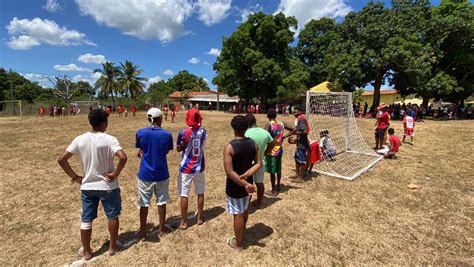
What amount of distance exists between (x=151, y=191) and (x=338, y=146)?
29.3ft

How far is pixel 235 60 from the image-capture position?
3092cm

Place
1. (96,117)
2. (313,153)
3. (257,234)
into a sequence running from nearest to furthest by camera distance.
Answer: (96,117) → (257,234) → (313,153)

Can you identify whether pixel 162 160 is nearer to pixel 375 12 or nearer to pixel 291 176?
pixel 291 176

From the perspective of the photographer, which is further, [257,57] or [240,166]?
[257,57]

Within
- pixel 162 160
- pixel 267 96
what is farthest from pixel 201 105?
pixel 162 160

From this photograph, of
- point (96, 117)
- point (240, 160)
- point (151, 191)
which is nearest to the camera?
point (96, 117)

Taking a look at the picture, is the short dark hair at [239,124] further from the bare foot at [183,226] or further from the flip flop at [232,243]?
the bare foot at [183,226]

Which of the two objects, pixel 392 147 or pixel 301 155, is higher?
pixel 301 155

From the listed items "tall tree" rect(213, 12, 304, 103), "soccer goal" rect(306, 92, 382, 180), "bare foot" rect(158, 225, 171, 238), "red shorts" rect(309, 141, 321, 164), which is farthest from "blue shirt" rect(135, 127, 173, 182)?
"tall tree" rect(213, 12, 304, 103)

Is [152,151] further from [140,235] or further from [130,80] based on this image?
[130,80]

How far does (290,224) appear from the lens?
4152 millimetres

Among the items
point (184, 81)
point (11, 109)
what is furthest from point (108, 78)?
point (184, 81)

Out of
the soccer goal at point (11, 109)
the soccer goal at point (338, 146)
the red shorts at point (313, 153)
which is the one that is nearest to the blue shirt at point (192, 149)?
the red shorts at point (313, 153)

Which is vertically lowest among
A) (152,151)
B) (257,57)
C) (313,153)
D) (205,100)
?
(313,153)
